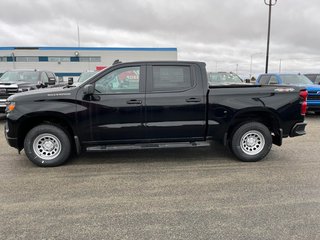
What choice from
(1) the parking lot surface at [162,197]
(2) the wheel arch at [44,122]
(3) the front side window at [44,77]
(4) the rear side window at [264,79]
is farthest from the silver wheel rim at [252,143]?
(3) the front side window at [44,77]

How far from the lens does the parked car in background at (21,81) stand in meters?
9.66

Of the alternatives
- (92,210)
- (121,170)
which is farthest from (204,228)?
(121,170)

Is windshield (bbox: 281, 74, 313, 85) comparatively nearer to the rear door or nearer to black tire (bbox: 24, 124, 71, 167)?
the rear door

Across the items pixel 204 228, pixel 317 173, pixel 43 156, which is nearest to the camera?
pixel 204 228

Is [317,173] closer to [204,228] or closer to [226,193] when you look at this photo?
[226,193]

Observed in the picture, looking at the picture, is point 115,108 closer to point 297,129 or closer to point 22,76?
point 297,129

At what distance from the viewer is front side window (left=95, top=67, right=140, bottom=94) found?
16.7 feet

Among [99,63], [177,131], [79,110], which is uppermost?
[99,63]

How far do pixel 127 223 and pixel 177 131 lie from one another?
2340 millimetres

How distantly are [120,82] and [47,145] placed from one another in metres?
1.77

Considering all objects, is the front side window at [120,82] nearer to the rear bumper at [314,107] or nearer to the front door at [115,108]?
the front door at [115,108]

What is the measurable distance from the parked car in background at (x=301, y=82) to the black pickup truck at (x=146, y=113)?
6.00 metres

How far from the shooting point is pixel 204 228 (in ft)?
10.3

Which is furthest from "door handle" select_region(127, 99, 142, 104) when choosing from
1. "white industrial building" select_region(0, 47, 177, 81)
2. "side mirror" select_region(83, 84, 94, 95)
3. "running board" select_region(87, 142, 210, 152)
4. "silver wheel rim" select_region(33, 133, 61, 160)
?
"white industrial building" select_region(0, 47, 177, 81)
